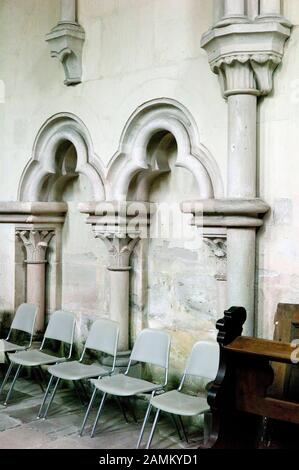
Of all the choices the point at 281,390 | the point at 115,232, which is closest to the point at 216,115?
the point at 115,232

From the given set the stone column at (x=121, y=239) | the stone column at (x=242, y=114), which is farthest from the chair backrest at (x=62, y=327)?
the stone column at (x=242, y=114)

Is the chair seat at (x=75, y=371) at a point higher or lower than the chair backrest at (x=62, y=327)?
lower

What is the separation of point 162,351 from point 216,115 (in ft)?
5.64

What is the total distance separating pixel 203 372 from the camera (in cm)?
377

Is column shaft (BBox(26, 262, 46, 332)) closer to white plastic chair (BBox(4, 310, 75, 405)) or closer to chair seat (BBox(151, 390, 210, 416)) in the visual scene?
white plastic chair (BBox(4, 310, 75, 405))

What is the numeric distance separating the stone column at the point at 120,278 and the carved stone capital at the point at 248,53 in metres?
1.58

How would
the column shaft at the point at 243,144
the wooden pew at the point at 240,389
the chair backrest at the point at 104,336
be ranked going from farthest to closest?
the chair backrest at the point at 104,336, the column shaft at the point at 243,144, the wooden pew at the point at 240,389

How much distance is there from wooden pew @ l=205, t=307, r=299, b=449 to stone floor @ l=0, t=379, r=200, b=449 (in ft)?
3.91

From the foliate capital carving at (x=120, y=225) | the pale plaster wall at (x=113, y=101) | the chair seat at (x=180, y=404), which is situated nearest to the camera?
the chair seat at (x=180, y=404)

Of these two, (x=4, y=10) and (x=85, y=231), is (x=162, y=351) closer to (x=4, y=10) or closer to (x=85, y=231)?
(x=85, y=231)

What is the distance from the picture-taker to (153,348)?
409 cm

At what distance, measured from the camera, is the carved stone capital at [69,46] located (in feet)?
15.8

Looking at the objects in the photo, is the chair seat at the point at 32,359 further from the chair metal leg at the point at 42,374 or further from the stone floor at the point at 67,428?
the chair metal leg at the point at 42,374

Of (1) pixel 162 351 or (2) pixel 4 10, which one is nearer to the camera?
(1) pixel 162 351
